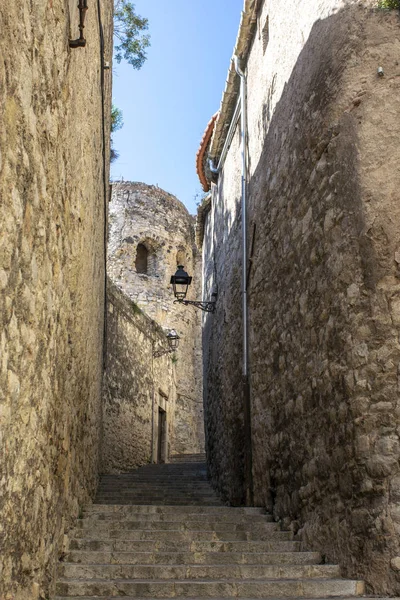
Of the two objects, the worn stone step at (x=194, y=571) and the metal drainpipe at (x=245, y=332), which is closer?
the worn stone step at (x=194, y=571)

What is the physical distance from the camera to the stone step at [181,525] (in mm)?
5555

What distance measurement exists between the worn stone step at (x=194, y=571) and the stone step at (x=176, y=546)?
1.32 feet

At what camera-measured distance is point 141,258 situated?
24.0m

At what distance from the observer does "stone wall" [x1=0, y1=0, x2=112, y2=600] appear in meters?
2.74

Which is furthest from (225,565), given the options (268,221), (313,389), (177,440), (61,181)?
(177,440)

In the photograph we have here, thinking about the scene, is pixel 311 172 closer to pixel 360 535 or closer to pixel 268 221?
pixel 268 221

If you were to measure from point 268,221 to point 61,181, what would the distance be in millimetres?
3178

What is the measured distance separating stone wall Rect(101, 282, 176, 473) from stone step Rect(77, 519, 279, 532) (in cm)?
595

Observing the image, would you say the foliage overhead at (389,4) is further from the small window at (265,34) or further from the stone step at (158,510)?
the stone step at (158,510)

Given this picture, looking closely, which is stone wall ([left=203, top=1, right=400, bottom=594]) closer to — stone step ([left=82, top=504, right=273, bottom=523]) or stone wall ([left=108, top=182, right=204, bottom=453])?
stone step ([left=82, top=504, right=273, bottom=523])

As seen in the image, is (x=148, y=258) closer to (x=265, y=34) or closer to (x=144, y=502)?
(x=265, y=34)

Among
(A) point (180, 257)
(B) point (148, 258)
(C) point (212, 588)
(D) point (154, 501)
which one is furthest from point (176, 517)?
(A) point (180, 257)

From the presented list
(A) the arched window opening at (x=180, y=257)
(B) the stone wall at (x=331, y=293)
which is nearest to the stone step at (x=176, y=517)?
(B) the stone wall at (x=331, y=293)

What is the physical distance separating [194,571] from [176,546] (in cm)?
52
